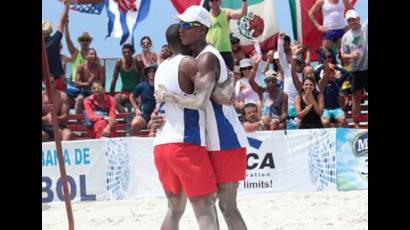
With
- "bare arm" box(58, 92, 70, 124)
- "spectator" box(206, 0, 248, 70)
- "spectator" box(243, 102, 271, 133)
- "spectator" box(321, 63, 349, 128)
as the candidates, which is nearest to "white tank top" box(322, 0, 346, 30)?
"spectator" box(321, 63, 349, 128)

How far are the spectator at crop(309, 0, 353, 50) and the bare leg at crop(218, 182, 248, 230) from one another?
676cm

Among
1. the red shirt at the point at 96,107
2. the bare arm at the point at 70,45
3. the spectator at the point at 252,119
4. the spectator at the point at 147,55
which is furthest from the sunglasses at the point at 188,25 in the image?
the bare arm at the point at 70,45

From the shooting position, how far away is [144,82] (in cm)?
1231

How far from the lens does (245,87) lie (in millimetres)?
12562

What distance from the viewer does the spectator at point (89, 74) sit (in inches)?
494

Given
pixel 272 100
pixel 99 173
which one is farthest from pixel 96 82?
pixel 272 100

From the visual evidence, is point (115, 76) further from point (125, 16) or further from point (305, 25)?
point (305, 25)

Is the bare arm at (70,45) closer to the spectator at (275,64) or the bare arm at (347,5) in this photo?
the spectator at (275,64)

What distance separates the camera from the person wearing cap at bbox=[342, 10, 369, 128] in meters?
12.6

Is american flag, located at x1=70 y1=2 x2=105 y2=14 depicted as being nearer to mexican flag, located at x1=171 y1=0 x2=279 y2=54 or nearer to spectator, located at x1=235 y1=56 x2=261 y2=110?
mexican flag, located at x1=171 y1=0 x2=279 y2=54

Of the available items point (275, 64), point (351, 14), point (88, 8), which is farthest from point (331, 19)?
point (88, 8)

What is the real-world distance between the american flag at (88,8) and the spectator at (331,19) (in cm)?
308
